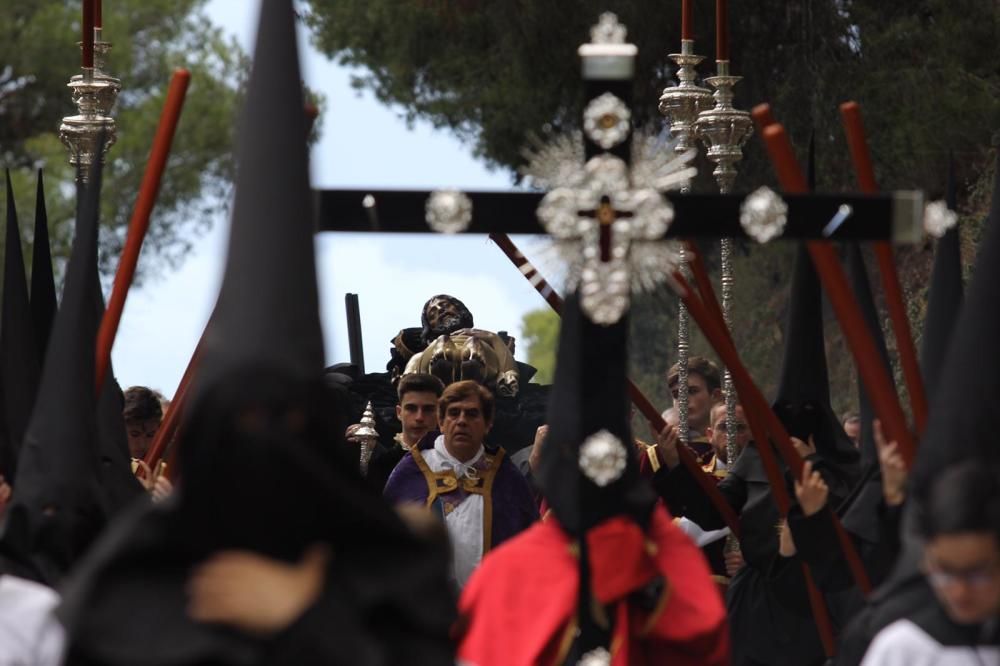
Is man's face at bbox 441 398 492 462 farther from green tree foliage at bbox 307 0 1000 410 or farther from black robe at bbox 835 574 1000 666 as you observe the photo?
green tree foliage at bbox 307 0 1000 410

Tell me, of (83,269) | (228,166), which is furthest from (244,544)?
(228,166)

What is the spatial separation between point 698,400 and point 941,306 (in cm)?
407

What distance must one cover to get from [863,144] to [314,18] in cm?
1517

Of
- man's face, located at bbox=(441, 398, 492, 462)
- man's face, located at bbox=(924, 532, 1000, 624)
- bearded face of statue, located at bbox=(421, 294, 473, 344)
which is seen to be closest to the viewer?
man's face, located at bbox=(924, 532, 1000, 624)

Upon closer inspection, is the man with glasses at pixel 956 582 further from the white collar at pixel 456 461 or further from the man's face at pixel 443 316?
the man's face at pixel 443 316

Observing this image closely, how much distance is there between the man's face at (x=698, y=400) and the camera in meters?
11.0

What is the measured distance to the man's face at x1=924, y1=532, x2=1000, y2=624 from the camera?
533 cm

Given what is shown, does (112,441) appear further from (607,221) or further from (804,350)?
(804,350)

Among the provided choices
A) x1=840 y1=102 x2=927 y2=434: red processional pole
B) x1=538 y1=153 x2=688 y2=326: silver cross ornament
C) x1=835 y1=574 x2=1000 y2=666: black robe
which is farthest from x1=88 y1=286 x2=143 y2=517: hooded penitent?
x1=840 y1=102 x2=927 y2=434: red processional pole

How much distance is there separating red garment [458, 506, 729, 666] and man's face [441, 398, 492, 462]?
271cm

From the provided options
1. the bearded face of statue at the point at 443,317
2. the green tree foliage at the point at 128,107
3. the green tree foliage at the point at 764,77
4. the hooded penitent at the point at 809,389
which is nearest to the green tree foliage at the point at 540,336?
the green tree foliage at the point at 128,107

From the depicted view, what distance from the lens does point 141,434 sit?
961 cm

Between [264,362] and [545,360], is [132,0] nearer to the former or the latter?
[545,360]

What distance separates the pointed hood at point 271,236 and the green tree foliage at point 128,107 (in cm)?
2345
